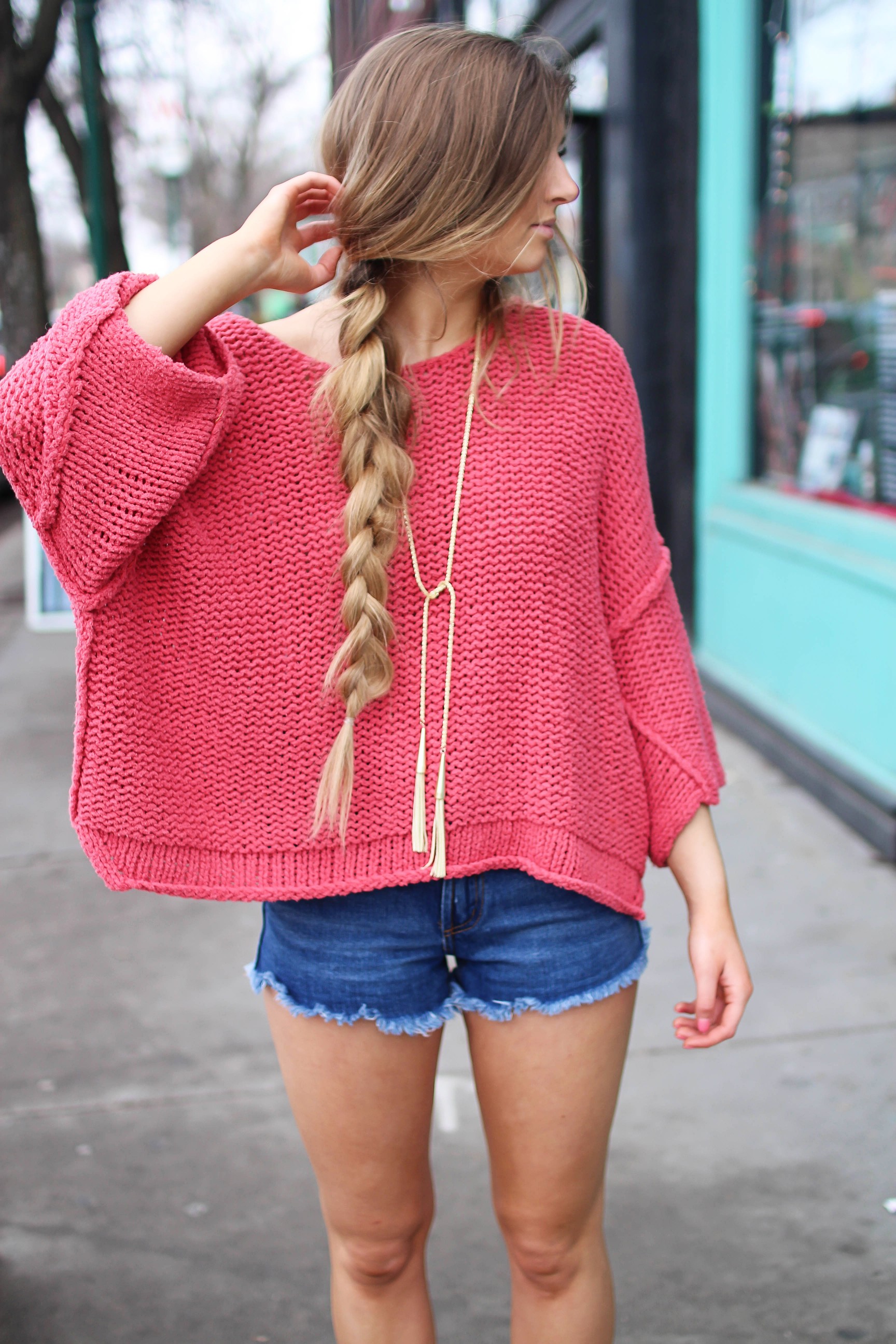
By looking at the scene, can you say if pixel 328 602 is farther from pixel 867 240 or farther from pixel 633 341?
pixel 633 341

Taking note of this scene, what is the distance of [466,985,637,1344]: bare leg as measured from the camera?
5.24ft

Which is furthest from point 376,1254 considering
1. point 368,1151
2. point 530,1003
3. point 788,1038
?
point 788,1038

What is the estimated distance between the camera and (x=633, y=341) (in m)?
6.14

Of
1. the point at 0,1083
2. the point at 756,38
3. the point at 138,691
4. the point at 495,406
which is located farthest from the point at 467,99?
the point at 756,38

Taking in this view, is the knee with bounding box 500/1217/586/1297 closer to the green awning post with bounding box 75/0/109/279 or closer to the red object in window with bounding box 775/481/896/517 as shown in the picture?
the red object in window with bounding box 775/481/896/517

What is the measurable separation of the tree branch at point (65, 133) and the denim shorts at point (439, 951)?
34.7ft

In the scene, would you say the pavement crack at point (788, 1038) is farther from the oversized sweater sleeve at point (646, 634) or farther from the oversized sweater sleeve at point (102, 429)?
the oversized sweater sleeve at point (102, 429)

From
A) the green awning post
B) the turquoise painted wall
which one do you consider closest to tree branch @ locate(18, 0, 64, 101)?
the green awning post

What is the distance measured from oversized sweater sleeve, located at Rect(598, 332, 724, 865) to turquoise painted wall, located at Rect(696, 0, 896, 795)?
2706 mm

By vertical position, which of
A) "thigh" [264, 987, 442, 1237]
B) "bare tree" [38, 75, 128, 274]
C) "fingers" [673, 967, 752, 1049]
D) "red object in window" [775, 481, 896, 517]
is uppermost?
"bare tree" [38, 75, 128, 274]

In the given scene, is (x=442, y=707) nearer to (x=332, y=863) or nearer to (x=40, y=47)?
(x=332, y=863)

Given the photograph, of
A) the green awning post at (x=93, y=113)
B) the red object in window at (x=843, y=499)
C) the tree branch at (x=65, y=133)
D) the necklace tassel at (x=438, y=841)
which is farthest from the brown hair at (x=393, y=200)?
the tree branch at (x=65, y=133)

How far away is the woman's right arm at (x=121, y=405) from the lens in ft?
4.43

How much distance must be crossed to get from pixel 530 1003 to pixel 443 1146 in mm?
1373
